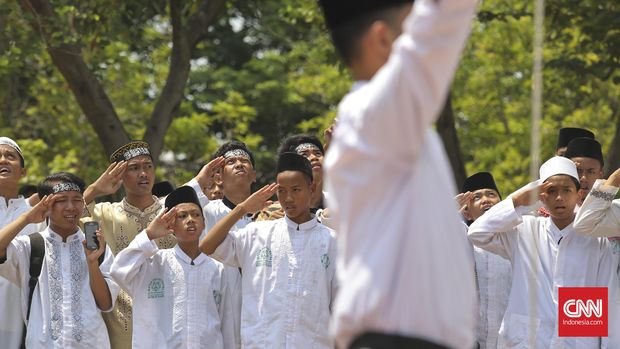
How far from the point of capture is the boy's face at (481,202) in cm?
905

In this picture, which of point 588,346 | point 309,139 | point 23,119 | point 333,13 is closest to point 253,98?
point 23,119

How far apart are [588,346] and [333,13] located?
5.25 meters

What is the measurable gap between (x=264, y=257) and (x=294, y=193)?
451 mm

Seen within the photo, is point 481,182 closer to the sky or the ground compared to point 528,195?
closer to the sky

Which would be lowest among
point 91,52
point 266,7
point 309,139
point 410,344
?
point 410,344

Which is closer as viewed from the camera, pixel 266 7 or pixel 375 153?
pixel 375 153

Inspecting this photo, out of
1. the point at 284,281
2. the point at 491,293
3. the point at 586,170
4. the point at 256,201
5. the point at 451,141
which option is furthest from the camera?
the point at 451,141

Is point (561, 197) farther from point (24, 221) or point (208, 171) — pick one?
point (24, 221)

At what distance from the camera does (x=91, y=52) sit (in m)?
13.0

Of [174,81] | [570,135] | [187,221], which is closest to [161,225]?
[187,221]

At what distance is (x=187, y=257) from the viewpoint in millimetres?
8164

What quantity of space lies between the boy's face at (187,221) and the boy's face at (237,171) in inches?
31.5

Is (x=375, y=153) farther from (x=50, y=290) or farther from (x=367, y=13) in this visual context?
(x=50, y=290)

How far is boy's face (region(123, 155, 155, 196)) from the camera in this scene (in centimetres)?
876
